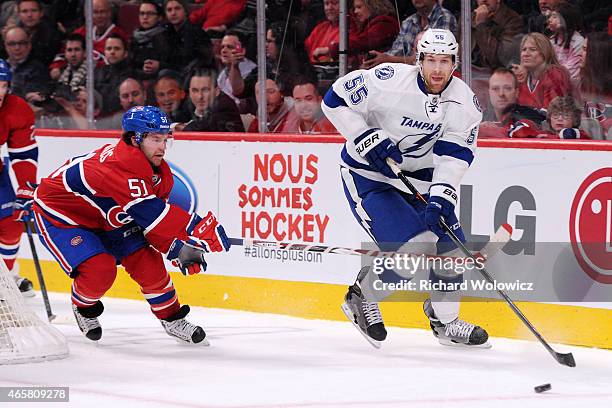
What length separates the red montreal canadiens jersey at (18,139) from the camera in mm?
6465

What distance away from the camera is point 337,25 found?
620cm

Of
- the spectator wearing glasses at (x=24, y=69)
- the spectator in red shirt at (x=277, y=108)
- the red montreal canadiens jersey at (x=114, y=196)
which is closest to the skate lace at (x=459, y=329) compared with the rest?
the red montreal canadiens jersey at (x=114, y=196)

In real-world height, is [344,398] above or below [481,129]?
below

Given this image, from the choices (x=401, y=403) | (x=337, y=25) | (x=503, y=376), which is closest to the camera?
(x=401, y=403)

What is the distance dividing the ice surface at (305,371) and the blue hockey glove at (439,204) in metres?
0.54

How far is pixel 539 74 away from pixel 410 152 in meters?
0.74

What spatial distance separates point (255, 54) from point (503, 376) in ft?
8.69

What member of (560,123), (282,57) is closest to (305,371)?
(560,123)

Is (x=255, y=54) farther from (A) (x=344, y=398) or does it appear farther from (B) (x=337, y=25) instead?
(A) (x=344, y=398)

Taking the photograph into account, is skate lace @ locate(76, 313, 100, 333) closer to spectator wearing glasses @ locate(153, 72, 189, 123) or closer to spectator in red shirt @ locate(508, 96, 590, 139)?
spectator wearing glasses @ locate(153, 72, 189, 123)

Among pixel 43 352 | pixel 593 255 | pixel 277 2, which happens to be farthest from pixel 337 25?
pixel 43 352

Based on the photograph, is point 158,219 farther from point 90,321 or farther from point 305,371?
point 305,371

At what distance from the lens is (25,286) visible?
6914 millimetres

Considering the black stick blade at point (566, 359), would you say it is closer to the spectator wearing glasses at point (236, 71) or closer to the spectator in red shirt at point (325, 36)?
the spectator in red shirt at point (325, 36)
